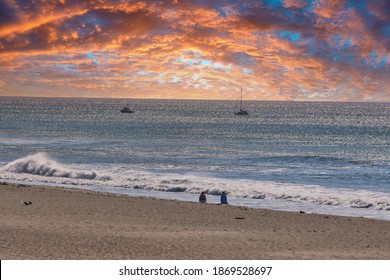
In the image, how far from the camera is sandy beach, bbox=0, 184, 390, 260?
15641 mm

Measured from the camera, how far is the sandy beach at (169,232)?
1564 centimetres

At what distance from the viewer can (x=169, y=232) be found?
63.2 feet

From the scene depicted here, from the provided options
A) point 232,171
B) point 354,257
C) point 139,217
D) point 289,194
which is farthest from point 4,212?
point 232,171

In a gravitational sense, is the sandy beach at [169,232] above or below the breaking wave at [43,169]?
above

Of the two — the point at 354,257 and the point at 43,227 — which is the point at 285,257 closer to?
the point at 354,257

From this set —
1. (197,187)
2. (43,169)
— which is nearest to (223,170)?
(197,187)

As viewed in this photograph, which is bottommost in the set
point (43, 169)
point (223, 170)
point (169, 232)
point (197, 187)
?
point (223, 170)

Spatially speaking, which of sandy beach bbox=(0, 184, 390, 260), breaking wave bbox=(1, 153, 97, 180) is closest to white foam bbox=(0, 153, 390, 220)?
breaking wave bbox=(1, 153, 97, 180)

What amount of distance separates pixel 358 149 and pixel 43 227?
58.5 metres

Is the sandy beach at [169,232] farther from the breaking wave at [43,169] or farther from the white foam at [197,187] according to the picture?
the breaking wave at [43,169]

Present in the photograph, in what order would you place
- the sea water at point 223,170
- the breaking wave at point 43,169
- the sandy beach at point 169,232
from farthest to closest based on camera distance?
the breaking wave at point 43,169 → the sea water at point 223,170 → the sandy beach at point 169,232

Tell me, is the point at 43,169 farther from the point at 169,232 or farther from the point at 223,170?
the point at 169,232

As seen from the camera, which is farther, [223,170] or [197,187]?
[223,170]

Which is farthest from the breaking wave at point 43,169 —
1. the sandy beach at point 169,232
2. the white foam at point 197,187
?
the sandy beach at point 169,232
